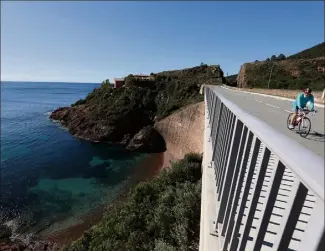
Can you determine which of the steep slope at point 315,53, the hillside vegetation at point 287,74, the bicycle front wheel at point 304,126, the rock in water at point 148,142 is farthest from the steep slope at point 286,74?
the bicycle front wheel at point 304,126

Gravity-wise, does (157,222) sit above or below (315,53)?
below

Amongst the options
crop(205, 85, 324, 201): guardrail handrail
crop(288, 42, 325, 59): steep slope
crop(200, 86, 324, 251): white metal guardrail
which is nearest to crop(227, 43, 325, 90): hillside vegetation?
crop(288, 42, 325, 59): steep slope

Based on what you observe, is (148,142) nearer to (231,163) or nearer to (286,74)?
(286,74)

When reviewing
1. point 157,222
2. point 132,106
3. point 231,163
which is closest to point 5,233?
point 157,222

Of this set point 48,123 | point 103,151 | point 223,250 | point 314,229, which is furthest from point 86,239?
point 48,123

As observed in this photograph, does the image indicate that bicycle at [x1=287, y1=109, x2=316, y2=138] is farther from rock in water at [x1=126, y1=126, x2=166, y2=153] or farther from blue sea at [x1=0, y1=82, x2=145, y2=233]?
rock in water at [x1=126, y1=126, x2=166, y2=153]

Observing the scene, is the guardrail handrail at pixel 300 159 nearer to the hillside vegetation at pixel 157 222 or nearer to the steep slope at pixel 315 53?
the hillside vegetation at pixel 157 222

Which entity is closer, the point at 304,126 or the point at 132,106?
the point at 304,126
